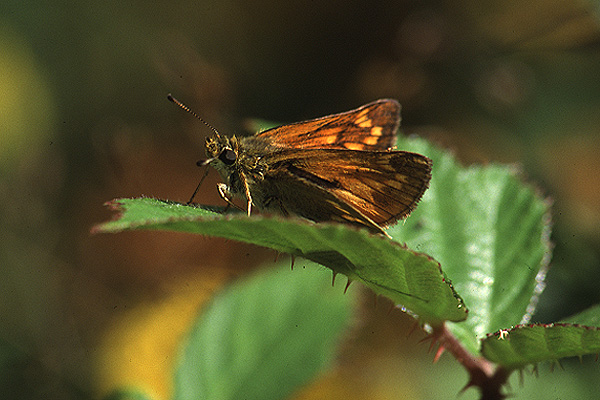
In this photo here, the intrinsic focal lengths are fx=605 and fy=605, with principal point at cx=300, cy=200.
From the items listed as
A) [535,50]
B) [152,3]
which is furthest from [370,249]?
[152,3]

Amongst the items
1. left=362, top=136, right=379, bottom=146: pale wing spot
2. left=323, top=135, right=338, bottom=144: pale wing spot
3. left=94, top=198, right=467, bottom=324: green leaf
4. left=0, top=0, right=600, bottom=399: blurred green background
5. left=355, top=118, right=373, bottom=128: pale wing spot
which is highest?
left=0, top=0, right=600, bottom=399: blurred green background

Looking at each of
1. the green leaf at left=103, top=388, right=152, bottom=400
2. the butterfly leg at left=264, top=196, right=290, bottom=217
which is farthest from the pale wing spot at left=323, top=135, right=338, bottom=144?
the green leaf at left=103, top=388, right=152, bottom=400

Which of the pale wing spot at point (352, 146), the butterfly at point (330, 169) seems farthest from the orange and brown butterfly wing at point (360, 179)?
the pale wing spot at point (352, 146)

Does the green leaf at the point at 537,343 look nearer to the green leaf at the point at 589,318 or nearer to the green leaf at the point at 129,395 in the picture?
the green leaf at the point at 589,318

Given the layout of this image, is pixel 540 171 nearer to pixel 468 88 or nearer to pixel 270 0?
pixel 468 88

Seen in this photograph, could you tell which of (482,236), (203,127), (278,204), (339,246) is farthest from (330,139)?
(203,127)

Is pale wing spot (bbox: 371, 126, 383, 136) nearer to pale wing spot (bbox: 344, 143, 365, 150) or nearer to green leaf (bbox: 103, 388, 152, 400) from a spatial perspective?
pale wing spot (bbox: 344, 143, 365, 150)
